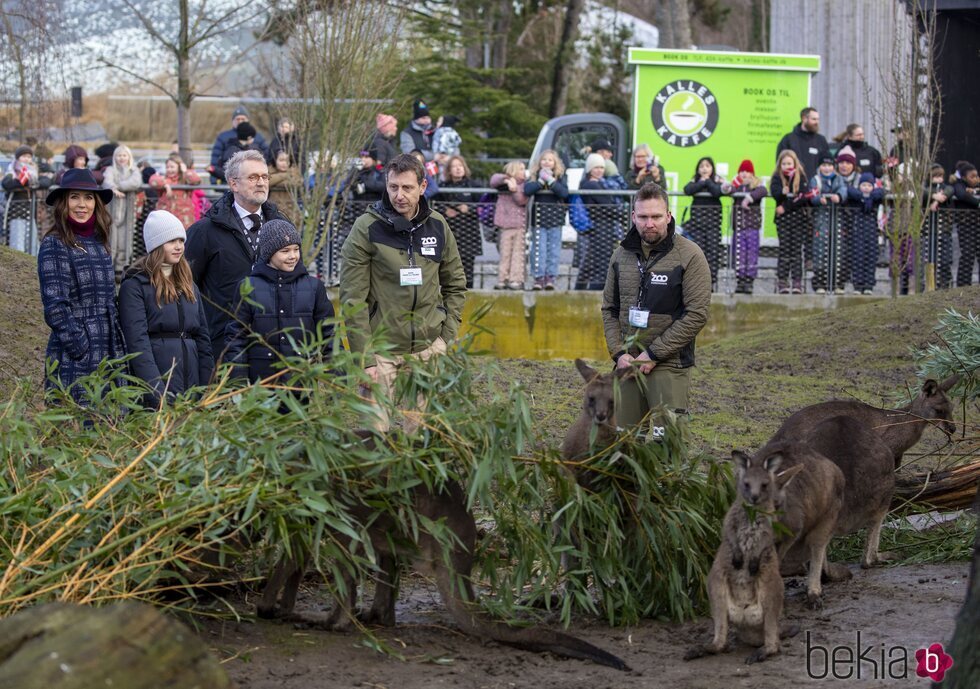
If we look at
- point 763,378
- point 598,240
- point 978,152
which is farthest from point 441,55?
point 763,378

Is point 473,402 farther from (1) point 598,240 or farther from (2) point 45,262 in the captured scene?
(1) point 598,240

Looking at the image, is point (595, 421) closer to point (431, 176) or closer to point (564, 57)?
point (431, 176)

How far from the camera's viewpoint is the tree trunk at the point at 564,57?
114 feet

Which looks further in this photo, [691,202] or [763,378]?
[691,202]

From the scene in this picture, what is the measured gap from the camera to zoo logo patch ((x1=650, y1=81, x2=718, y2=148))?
2162cm

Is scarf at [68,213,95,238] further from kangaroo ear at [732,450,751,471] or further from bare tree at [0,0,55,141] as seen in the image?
bare tree at [0,0,55,141]

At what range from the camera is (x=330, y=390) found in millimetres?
6785

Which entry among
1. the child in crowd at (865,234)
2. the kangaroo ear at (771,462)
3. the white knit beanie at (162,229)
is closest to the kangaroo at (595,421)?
the kangaroo ear at (771,462)

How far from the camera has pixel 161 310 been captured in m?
8.02

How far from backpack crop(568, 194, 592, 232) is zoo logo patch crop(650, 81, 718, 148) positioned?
4871mm

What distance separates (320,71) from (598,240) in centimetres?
398

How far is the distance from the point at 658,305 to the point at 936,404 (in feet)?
7.43

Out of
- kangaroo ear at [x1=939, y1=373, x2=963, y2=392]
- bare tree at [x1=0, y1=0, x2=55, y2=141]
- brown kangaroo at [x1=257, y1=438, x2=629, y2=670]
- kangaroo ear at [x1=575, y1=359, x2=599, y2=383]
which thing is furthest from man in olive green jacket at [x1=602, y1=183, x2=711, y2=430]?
bare tree at [x1=0, y1=0, x2=55, y2=141]

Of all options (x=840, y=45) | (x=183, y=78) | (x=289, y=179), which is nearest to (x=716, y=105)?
(x=289, y=179)
